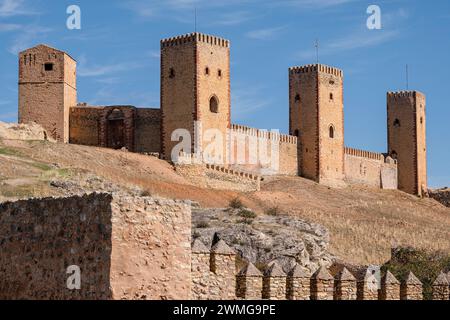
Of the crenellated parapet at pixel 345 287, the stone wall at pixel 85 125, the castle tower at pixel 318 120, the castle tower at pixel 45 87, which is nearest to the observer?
the crenellated parapet at pixel 345 287

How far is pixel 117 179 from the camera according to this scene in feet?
151

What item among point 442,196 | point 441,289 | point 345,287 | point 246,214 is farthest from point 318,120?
point 345,287

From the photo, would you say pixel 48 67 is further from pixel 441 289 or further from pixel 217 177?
pixel 441 289

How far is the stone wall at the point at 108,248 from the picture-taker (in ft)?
53.3

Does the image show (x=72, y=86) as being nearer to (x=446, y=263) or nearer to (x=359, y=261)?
(x=359, y=261)

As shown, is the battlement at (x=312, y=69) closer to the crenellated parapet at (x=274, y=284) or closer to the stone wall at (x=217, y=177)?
the stone wall at (x=217, y=177)

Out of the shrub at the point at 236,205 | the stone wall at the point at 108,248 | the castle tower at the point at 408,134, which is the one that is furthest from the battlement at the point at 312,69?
the stone wall at the point at 108,248

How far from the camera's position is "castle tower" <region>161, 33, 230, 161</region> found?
5934 centimetres

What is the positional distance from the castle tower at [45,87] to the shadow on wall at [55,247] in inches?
1585

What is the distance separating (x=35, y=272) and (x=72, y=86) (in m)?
43.6

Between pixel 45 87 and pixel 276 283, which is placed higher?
pixel 45 87

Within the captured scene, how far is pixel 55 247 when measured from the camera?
17.5 m

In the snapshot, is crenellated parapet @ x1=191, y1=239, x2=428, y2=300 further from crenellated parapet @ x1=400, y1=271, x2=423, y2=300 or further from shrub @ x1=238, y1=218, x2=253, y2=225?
shrub @ x1=238, y1=218, x2=253, y2=225

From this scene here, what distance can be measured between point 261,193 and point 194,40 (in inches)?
393
